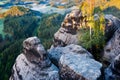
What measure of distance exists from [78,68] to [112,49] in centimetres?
1371

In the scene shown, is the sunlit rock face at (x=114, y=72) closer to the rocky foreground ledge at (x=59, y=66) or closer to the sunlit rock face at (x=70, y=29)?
the rocky foreground ledge at (x=59, y=66)

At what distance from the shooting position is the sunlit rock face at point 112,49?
43219 millimetres

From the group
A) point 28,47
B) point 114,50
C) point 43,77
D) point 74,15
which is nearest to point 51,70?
point 43,77

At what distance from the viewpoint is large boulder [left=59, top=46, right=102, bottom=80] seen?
3094cm

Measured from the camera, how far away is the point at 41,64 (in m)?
39.0

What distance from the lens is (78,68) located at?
106ft

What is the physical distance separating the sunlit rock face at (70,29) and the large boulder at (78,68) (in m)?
19.2

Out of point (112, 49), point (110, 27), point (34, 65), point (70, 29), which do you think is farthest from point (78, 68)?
point (70, 29)

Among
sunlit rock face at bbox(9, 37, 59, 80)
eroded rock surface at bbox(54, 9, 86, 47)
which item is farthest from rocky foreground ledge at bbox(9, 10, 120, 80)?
eroded rock surface at bbox(54, 9, 86, 47)

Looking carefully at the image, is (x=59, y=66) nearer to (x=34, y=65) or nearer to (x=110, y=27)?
(x=34, y=65)

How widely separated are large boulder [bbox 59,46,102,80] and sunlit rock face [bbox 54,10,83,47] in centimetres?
1916

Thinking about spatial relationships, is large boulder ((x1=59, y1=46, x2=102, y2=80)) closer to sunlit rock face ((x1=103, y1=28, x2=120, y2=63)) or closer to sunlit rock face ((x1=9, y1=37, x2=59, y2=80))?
sunlit rock face ((x1=9, y1=37, x2=59, y2=80))

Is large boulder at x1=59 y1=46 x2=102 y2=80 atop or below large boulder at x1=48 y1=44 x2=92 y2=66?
atop

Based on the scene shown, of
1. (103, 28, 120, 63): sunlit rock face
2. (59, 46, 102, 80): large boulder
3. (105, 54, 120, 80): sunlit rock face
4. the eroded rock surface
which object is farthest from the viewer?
the eroded rock surface
